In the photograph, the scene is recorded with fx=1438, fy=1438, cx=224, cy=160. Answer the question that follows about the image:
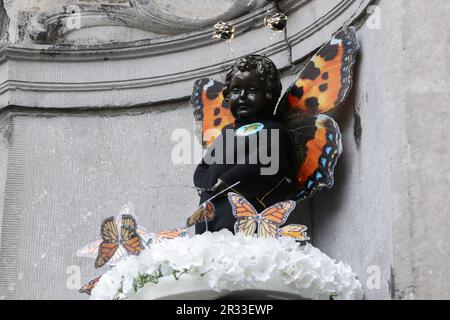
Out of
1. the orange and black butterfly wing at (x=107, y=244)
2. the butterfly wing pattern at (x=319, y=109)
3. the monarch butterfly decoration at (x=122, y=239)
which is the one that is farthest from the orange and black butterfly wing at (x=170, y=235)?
the butterfly wing pattern at (x=319, y=109)

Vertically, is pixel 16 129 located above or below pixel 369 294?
above

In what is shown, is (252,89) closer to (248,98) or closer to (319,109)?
(248,98)

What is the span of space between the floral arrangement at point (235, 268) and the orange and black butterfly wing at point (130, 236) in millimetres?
279

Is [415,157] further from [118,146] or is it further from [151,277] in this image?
[118,146]

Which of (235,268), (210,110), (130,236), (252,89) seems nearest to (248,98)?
(252,89)

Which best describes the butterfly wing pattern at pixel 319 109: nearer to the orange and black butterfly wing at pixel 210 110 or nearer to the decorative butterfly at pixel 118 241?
the orange and black butterfly wing at pixel 210 110

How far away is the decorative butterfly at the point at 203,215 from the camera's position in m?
5.80

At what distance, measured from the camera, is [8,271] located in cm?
678

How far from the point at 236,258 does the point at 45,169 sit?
2.05 meters

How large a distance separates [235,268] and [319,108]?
4.22 ft

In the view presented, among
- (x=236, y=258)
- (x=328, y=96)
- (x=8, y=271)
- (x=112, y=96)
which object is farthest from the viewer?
(x=112, y=96)

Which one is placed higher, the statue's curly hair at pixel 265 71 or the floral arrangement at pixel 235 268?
the statue's curly hair at pixel 265 71

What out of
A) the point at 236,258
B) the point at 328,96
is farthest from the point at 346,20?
the point at 236,258

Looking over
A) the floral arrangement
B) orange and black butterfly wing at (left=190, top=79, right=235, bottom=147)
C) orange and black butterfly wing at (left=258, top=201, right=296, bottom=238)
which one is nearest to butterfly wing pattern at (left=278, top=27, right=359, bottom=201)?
orange and black butterfly wing at (left=190, top=79, right=235, bottom=147)
